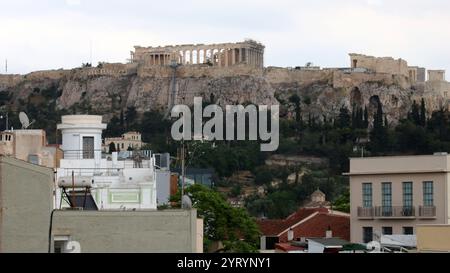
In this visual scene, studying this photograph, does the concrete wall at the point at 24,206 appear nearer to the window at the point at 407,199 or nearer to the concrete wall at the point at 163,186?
the window at the point at 407,199

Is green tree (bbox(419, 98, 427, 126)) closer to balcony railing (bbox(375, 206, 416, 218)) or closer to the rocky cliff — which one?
the rocky cliff

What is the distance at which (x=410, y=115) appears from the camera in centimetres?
15912

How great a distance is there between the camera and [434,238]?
81.0ft

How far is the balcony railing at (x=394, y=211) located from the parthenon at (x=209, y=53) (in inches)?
5564

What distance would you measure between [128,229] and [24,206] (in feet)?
4.80

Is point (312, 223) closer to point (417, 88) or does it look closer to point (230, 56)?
point (417, 88)

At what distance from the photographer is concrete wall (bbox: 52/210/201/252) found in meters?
17.9

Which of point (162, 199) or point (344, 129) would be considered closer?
point (162, 199)

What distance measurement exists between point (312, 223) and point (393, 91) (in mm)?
122505

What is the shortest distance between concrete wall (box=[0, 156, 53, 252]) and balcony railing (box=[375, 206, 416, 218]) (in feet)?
77.0

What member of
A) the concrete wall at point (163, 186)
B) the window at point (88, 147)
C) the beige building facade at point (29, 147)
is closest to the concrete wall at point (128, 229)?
the beige building facade at point (29, 147)

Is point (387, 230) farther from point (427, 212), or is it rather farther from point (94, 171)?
point (94, 171)
